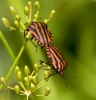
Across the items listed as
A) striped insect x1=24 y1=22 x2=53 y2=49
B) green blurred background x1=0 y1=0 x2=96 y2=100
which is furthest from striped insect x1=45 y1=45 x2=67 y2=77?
green blurred background x1=0 y1=0 x2=96 y2=100

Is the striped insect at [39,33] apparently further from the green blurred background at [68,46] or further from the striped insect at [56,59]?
the green blurred background at [68,46]

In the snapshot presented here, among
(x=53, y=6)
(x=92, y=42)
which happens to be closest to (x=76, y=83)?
(x=92, y=42)

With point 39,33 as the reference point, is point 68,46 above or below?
below

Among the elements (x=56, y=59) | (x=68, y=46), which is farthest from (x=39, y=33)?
(x=68, y=46)

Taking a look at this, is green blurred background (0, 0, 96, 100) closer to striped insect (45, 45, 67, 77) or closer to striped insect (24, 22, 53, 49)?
striped insect (45, 45, 67, 77)

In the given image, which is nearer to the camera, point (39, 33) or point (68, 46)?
point (39, 33)

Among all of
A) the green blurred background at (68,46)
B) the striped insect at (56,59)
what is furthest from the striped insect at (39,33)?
the green blurred background at (68,46)

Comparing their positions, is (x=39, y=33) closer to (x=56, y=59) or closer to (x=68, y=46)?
(x=56, y=59)

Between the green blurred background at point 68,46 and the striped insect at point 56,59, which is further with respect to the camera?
the green blurred background at point 68,46

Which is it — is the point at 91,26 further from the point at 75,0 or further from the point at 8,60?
the point at 8,60
